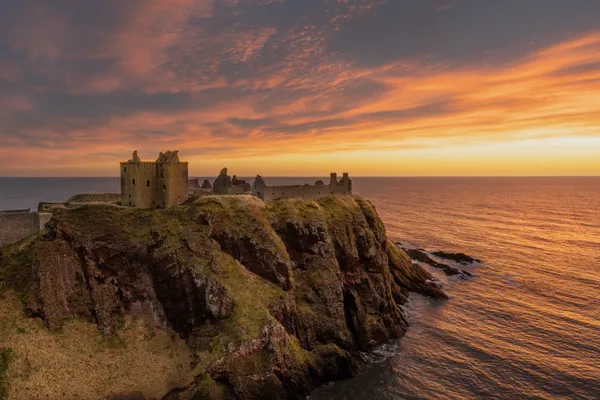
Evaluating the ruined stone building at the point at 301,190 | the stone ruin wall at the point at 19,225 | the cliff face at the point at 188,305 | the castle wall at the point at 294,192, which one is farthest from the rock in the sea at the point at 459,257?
the stone ruin wall at the point at 19,225

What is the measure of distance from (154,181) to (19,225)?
18.9 meters

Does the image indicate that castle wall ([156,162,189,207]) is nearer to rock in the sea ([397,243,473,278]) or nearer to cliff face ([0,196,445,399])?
cliff face ([0,196,445,399])

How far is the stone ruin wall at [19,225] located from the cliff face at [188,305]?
2273 millimetres

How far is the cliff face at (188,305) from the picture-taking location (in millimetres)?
40906

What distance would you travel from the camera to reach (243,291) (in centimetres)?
4950

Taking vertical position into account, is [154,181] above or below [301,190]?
above

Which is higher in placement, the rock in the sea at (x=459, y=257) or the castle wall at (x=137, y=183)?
the castle wall at (x=137, y=183)

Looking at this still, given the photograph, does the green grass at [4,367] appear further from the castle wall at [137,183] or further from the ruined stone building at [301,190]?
the ruined stone building at [301,190]

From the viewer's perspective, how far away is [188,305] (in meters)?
47.3

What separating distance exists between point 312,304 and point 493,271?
5867cm

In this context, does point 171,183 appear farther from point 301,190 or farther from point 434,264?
point 434,264

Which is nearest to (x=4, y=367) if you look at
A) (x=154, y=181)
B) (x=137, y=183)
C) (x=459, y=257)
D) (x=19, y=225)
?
(x=19, y=225)

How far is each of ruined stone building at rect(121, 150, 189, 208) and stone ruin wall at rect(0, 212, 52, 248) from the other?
1194 cm

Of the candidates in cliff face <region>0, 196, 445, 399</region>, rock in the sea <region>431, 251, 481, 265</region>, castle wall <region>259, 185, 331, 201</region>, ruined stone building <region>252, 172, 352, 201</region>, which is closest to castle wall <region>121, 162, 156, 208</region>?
cliff face <region>0, 196, 445, 399</region>
